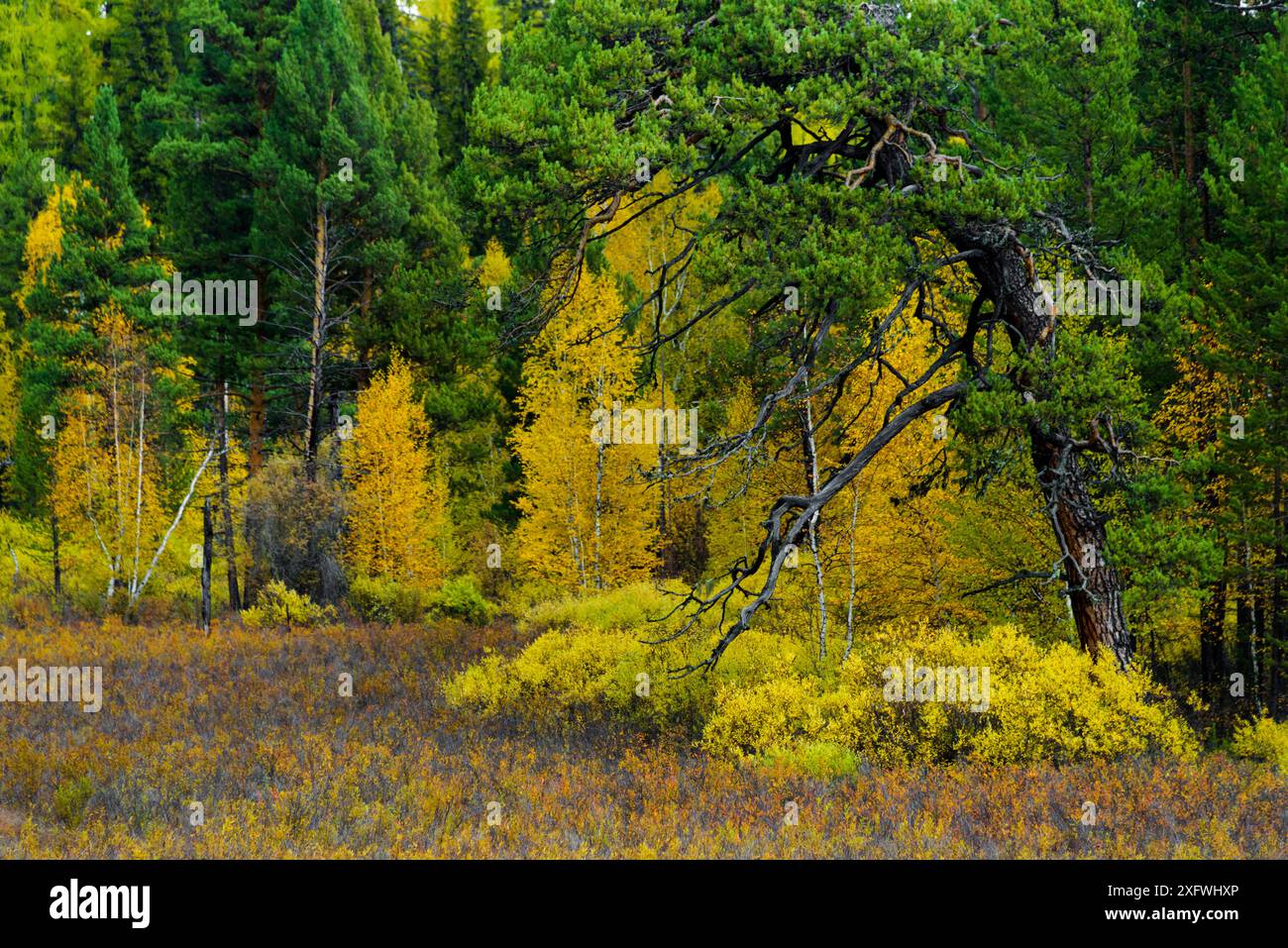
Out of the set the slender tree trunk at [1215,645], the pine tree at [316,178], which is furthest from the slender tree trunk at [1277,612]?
the pine tree at [316,178]

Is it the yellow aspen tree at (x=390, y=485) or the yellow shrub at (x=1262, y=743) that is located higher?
the yellow aspen tree at (x=390, y=485)

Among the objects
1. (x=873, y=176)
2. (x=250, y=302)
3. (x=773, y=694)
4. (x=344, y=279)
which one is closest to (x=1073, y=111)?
(x=873, y=176)

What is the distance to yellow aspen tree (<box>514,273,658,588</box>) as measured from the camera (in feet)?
76.5

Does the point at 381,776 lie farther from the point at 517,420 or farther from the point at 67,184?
the point at 67,184

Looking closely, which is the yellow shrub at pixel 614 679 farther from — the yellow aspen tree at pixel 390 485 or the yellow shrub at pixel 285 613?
the yellow aspen tree at pixel 390 485

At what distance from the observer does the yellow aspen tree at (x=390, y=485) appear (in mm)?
25000

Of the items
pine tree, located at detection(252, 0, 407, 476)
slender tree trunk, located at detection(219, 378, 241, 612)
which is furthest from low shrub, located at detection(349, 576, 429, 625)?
pine tree, located at detection(252, 0, 407, 476)

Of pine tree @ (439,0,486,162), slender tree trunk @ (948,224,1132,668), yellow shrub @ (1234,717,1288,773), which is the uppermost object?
pine tree @ (439,0,486,162)

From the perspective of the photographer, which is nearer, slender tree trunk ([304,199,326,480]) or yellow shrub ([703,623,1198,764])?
yellow shrub ([703,623,1198,764])

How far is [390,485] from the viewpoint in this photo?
25.6m

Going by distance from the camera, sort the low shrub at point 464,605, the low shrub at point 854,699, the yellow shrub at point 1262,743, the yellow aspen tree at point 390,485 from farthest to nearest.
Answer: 1. the yellow aspen tree at point 390,485
2. the low shrub at point 464,605
3. the yellow shrub at point 1262,743
4. the low shrub at point 854,699

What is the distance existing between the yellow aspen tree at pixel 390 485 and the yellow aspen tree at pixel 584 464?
329cm

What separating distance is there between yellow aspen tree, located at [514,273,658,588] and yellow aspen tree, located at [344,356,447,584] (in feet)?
10.8

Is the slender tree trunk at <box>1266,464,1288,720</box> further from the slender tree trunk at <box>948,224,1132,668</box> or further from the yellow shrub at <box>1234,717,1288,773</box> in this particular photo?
the slender tree trunk at <box>948,224,1132,668</box>
